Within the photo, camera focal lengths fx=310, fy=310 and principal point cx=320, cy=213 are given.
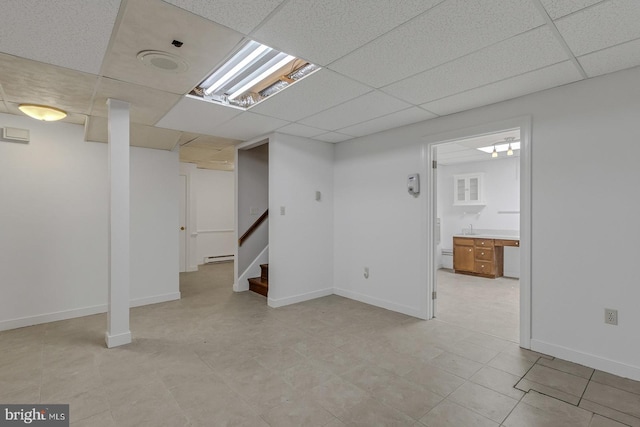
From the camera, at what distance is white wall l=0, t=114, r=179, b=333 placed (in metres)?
3.63

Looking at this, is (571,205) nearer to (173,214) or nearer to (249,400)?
(249,400)

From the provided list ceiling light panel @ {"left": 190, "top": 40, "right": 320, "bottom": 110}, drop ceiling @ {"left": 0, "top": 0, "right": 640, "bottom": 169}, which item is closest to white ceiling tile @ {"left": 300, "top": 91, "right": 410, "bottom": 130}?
drop ceiling @ {"left": 0, "top": 0, "right": 640, "bottom": 169}

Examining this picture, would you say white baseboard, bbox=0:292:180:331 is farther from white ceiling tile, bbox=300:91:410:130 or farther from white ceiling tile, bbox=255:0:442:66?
white ceiling tile, bbox=255:0:442:66

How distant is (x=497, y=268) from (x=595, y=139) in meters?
4.31

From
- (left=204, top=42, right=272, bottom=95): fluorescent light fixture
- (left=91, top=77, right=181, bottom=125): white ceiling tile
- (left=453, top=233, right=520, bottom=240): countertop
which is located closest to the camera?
(left=204, top=42, right=272, bottom=95): fluorescent light fixture

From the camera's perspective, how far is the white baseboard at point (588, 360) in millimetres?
2423

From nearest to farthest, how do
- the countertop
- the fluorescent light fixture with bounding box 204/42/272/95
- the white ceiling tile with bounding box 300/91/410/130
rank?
the fluorescent light fixture with bounding box 204/42/272/95, the white ceiling tile with bounding box 300/91/410/130, the countertop

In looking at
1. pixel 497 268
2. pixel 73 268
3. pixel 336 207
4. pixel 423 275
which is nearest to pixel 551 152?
pixel 423 275

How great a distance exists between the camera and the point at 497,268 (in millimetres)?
6316

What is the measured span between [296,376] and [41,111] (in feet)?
11.9

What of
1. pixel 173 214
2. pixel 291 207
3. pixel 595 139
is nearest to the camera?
pixel 595 139

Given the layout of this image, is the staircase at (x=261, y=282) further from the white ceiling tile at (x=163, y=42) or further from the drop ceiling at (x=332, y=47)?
the white ceiling tile at (x=163, y=42)

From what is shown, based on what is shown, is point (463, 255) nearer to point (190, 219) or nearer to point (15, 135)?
point (190, 219)

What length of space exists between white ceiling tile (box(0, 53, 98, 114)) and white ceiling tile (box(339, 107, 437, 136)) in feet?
9.26
